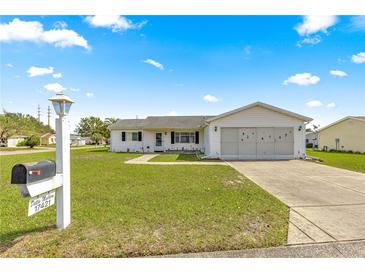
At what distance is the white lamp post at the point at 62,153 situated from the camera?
3271mm

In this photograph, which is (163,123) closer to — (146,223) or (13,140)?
(146,223)

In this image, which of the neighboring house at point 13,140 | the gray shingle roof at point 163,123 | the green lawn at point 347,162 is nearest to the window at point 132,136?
the gray shingle roof at point 163,123

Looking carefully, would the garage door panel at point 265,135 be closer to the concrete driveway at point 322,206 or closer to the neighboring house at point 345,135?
the concrete driveway at point 322,206

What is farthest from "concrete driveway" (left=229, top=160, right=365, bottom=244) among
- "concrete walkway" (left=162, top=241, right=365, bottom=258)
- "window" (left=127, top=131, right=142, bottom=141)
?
"window" (left=127, top=131, right=142, bottom=141)

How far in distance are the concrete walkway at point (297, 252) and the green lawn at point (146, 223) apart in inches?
4.7

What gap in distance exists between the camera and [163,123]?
21.2m

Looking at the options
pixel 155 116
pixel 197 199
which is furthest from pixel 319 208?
pixel 155 116

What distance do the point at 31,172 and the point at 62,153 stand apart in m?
0.71

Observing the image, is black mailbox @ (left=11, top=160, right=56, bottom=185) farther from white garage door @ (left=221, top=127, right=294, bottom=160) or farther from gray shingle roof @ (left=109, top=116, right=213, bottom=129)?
gray shingle roof @ (left=109, top=116, right=213, bottom=129)

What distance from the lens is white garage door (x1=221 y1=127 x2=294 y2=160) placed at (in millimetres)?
14570

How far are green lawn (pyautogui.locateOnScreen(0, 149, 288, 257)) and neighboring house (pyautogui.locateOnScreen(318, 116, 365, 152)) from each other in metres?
24.9

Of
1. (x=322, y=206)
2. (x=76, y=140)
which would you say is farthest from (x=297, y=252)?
(x=76, y=140)

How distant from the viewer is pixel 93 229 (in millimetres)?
3311

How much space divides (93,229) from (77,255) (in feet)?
2.41
